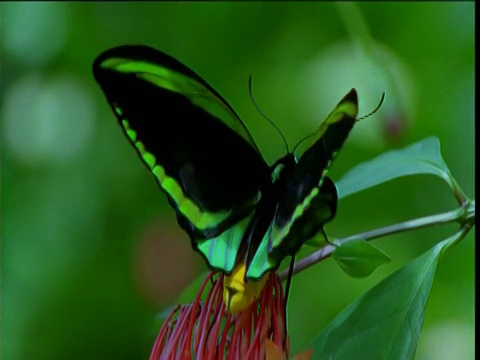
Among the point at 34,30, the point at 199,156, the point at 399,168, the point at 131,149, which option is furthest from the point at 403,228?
the point at 34,30

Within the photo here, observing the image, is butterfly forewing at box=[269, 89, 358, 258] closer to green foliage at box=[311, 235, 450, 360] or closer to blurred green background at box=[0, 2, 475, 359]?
green foliage at box=[311, 235, 450, 360]

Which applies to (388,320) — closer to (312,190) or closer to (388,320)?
(388,320)

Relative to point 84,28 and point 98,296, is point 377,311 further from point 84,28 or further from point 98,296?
point 84,28

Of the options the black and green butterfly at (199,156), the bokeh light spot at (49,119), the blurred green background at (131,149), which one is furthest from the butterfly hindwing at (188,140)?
the bokeh light spot at (49,119)

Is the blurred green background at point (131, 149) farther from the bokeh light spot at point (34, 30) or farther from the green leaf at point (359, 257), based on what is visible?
the green leaf at point (359, 257)

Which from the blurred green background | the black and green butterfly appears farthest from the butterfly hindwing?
the blurred green background

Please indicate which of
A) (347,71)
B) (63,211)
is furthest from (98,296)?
(347,71)
